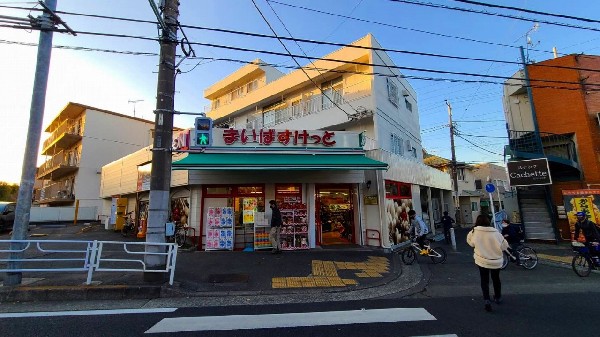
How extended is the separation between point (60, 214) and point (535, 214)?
36601mm

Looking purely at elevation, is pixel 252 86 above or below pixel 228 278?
above

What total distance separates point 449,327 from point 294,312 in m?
2.52

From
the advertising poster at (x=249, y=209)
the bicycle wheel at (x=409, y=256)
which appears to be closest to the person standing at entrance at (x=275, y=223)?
the advertising poster at (x=249, y=209)

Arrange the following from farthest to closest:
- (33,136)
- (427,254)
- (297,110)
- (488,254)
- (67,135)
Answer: (67,135) < (297,110) < (427,254) < (33,136) < (488,254)

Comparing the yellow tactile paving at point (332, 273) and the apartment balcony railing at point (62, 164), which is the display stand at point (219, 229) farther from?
the apartment balcony railing at point (62, 164)

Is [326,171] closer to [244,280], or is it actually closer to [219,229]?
[219,229]

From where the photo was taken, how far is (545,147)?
1716cm

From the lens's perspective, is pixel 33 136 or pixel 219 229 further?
pixel 219 229

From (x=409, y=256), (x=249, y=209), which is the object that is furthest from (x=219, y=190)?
(x=409, y=256)

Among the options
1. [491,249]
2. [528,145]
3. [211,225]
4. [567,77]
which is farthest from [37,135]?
[567,77]

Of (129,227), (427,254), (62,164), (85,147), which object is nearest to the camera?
(427,254)

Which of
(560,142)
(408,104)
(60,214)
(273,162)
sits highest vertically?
(408,104)

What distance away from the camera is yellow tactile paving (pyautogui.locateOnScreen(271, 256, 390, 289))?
6836mm

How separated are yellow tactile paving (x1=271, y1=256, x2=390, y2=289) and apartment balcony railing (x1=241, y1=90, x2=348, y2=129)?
9102mm
